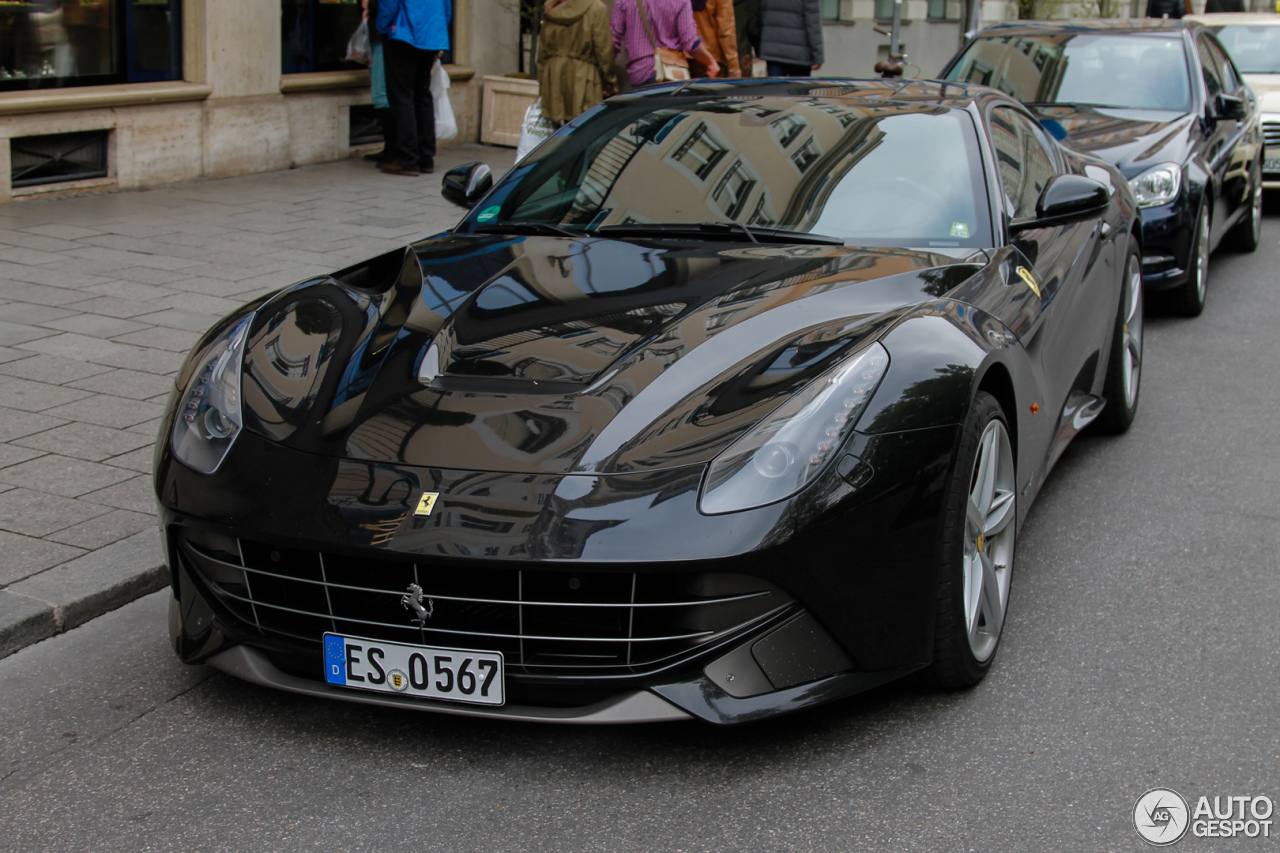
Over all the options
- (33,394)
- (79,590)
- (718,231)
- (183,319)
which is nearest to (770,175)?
(718,231)

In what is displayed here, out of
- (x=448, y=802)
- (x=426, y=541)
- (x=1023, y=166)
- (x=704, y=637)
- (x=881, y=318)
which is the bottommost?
(x=448, y=802)

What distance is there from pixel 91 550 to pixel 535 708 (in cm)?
186

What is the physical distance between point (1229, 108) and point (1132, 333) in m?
3.57

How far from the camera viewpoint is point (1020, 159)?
191 inches

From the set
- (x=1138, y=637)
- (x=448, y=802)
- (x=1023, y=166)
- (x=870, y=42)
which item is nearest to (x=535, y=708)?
(x=448, y=802)

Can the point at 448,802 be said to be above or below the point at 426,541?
below

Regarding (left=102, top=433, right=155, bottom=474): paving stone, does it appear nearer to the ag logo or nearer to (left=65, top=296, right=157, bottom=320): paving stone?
(left=65, top=296, right=157, bottom=320): paving stone

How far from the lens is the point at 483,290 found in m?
3.79

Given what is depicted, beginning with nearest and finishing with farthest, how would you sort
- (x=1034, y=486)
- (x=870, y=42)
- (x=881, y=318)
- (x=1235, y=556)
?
(x=881, y=318), (x=1034, y=486), (x=1235, y=556), (x=870, y=42)

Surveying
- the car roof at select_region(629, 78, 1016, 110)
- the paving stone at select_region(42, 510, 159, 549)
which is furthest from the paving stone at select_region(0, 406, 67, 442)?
the car roof at select_region(629, 78, 1016, 110)

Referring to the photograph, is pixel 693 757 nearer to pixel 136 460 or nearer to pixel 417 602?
pixel 417 602

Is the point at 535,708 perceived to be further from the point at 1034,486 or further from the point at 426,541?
the point at 1034,486

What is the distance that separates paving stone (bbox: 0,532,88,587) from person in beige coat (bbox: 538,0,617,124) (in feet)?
21.0

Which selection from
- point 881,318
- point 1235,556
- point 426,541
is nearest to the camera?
point 426,541
